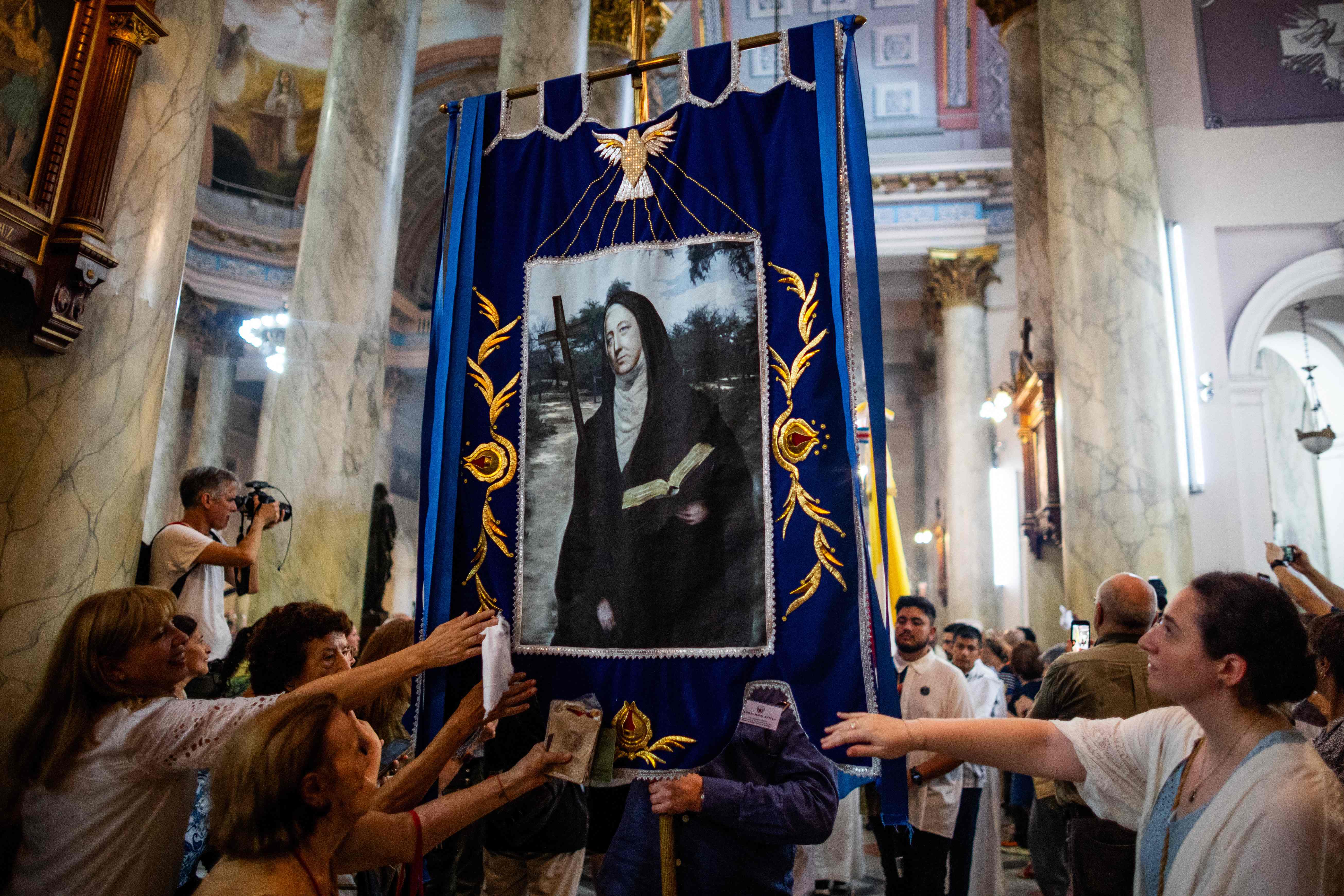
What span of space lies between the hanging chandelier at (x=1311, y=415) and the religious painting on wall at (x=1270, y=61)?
1975 mm

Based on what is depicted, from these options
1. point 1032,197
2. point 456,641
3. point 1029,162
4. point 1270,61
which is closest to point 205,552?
point 456,641

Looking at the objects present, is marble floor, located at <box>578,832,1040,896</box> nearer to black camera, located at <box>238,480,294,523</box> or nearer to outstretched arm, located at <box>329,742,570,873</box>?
black camera, located at <box>238,480,294,523</box>

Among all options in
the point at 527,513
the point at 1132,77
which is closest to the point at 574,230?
the point at 527,513

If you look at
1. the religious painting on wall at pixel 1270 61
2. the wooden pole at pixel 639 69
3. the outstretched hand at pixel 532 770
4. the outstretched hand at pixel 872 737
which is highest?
the religious painting on wall at pixel 1270 61

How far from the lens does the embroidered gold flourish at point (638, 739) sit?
2543 millimetres

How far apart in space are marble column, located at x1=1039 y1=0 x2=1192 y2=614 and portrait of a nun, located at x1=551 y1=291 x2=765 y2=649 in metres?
4.65

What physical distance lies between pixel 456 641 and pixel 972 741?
131 cm

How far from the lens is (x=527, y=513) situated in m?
2.83

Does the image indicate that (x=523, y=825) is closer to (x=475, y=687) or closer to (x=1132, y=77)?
(x=475, y=687)

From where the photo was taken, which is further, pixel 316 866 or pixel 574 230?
pixel 574 230

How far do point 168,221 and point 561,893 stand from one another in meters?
2.78

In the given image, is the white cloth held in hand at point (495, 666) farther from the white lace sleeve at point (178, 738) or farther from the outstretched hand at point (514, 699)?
the white lace sleeve at point (178, 738)

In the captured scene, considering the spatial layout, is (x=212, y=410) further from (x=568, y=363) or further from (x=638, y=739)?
(x=638, y=739)

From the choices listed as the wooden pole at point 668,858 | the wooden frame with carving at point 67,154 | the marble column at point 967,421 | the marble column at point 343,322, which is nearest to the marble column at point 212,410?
the marble column at point 343,322
